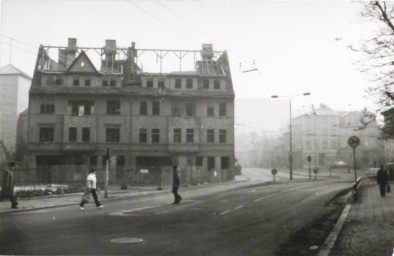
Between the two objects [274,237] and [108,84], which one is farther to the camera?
[108,84]

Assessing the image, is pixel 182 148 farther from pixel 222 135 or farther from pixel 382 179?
pixel 382 179

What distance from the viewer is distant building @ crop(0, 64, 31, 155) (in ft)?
188

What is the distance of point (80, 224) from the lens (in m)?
13.6

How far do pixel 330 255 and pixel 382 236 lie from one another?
8.43ft

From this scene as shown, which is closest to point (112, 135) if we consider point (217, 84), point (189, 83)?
point (189, 83)

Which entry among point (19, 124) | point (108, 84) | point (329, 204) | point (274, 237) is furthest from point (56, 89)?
point (274, 237)

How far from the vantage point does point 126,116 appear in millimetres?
53188

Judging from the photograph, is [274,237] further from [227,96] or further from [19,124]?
[19,124]

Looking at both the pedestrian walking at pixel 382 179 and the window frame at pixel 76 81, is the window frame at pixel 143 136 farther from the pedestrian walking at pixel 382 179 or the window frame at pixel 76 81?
the pedestrian walking at pixel 382 179

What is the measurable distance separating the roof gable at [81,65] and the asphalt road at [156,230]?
37.0 m

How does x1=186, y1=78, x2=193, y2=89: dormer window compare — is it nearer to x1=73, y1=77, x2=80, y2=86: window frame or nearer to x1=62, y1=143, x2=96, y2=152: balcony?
x1=73, y1=77, x2=80, y2=86: window frame

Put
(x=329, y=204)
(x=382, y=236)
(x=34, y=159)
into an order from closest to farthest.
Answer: (x=382, y=236) → (x=329, y=204) → (x=34, y=159)

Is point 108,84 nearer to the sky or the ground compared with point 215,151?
nearer to the sky

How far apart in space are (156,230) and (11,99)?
53.6 m
